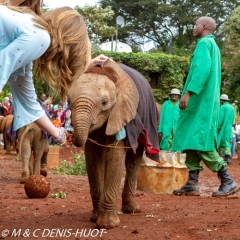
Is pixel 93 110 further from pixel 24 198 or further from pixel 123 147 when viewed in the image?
pixel 24 198

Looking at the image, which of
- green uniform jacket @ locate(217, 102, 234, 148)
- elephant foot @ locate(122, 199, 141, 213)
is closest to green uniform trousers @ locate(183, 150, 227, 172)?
elephant foot @ locate(122, 199, 141, 213)

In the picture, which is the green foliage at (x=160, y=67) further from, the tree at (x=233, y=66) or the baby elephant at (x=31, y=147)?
the baby elephant at (x=31, y=147)

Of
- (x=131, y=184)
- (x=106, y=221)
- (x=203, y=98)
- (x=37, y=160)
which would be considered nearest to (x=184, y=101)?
(x=203, y=98)

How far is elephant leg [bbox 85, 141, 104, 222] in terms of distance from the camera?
20.2ft

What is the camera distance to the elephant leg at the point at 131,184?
6.84m

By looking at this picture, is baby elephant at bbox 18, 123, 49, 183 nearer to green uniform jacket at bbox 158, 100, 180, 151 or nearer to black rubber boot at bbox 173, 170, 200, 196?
black rubber boot at bbox 173, 170, 200, 196

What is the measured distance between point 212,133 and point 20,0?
15.2 ft

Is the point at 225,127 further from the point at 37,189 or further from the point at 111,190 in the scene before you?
the point at 111,190

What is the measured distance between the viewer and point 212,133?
863 centimetres

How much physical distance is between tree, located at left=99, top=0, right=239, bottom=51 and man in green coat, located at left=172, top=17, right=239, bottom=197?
184 ft

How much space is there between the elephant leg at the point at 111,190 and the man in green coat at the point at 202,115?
275 centimetres

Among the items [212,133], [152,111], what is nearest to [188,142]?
[212,133]

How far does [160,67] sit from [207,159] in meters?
26.1

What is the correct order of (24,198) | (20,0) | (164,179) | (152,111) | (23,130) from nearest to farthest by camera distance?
(20,0), (152,111), (24,198), (164,179), (23,130)
